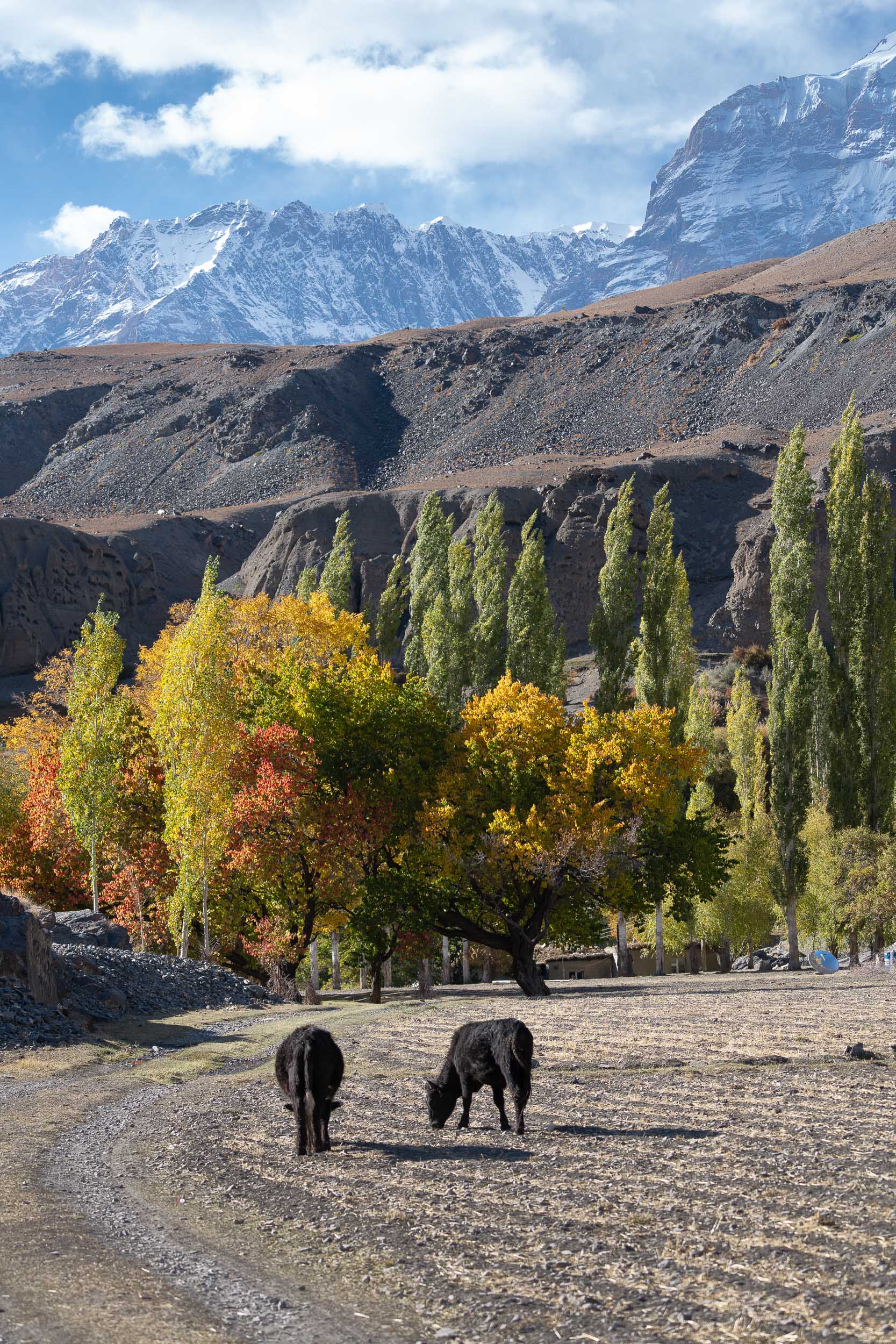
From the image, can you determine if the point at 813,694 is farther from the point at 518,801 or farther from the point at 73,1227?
the point at 73,1227

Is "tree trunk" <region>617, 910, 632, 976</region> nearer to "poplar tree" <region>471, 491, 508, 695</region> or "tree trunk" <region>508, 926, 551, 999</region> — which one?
"poplar tree" <region>471, 491, 508, 695</region>

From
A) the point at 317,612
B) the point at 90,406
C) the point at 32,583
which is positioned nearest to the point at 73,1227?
the point at 317,612

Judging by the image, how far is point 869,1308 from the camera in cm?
654

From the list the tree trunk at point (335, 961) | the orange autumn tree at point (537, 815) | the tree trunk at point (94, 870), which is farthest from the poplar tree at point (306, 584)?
the orange autumn tree at point (537, 815)

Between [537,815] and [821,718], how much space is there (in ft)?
73.1

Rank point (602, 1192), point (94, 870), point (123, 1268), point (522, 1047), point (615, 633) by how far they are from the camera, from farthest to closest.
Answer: point (615, 633) → point (94, 870) → point (522, 1047) → point (602, 1192) → point (123, 1268)

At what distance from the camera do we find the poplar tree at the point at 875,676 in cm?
4831

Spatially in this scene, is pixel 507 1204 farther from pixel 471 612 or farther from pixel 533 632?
pixel 471 612

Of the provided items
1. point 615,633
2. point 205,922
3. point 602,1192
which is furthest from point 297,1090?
point 615,633

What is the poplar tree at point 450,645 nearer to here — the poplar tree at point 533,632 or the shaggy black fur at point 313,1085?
the poplar tree at point 533,632

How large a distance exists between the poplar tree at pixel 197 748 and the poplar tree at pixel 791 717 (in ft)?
77.5

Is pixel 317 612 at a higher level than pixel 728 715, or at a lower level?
higher

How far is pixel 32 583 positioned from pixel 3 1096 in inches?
3736

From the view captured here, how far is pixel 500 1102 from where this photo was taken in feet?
41.2
